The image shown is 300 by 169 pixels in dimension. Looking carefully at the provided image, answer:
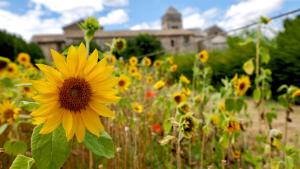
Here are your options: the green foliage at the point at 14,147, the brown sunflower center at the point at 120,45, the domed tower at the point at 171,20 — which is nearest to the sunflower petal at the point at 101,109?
the green foliage at the point at 14,147

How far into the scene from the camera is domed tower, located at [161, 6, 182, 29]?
53781 mm

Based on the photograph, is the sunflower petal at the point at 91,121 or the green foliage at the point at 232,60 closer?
the sunflower petal at the point at 91,121

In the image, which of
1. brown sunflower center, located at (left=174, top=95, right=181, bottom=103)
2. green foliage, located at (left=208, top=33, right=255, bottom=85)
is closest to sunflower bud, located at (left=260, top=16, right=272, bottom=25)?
brown sunflower center, located at (left=174, top=95, right=181, bottom=103)

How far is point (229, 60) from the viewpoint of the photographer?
6852 mm

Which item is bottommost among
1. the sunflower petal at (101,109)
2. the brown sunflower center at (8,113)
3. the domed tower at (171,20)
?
the brown sunflower center at (8,113)

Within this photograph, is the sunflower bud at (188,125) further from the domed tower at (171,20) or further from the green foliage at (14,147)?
the domed tower at (171,20)

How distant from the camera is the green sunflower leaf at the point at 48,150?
713mm

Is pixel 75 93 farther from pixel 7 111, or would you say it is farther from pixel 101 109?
pixel 7 111

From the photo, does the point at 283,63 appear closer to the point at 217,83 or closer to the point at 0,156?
the point at 217,83

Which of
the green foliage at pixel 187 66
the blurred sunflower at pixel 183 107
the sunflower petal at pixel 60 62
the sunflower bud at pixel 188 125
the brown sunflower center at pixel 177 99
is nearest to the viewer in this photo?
the sunflower petal at pixel 60 62

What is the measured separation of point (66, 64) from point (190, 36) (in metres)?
38.2

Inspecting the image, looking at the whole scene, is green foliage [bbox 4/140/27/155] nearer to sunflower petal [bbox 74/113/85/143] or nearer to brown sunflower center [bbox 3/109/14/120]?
sunflower petal [bbox 74/113/85/143]

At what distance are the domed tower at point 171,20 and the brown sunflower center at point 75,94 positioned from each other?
175ft

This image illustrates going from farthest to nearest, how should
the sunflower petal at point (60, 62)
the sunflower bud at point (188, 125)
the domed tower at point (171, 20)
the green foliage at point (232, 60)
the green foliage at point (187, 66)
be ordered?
the domed tower at point (171, 20), the green foliage at point (187, 66), the green foliage at point (232, 60), the sunflower bud at point (188, 125), the sunflower petal at point (60, 62)
